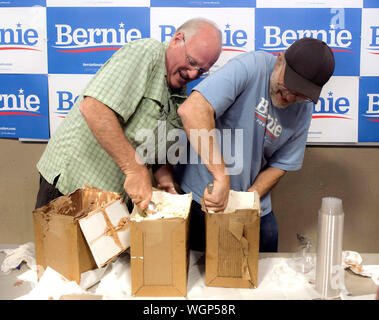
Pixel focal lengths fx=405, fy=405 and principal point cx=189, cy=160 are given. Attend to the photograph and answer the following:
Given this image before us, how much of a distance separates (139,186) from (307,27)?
1341 mm

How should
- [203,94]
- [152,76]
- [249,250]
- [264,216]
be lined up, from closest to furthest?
[249,250], [203,94], [152,76], [264,216]

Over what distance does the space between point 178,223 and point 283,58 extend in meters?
0.71

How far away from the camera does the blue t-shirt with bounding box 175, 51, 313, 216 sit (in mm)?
1445

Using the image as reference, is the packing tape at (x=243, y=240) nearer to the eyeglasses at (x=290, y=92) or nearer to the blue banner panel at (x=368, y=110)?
the eyeglasses at (x=290, y=92)

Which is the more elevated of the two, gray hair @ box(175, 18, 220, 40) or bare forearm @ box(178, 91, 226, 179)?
gray hair @ box(175, 18, 220, 40)

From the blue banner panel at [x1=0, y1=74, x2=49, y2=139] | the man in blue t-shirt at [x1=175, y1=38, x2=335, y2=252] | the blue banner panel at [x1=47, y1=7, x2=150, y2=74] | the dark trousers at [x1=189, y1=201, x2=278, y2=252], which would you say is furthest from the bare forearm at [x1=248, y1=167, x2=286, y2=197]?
the blue banner panel at [x1=0, y1=74, x2=49, y2=139]

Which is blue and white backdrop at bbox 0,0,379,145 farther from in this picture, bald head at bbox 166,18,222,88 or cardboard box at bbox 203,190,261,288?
cardboard box at bbox 203,190,261,288

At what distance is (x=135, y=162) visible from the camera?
1450 millimetres

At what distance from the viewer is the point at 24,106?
2.27 metres

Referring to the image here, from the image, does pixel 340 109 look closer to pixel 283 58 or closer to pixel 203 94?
pixel 283 58

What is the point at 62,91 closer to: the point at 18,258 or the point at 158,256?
the point at 18,258

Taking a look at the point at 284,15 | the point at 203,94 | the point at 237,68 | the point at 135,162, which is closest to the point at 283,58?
the point at 237,68

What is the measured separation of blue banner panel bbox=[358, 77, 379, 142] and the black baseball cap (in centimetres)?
95
